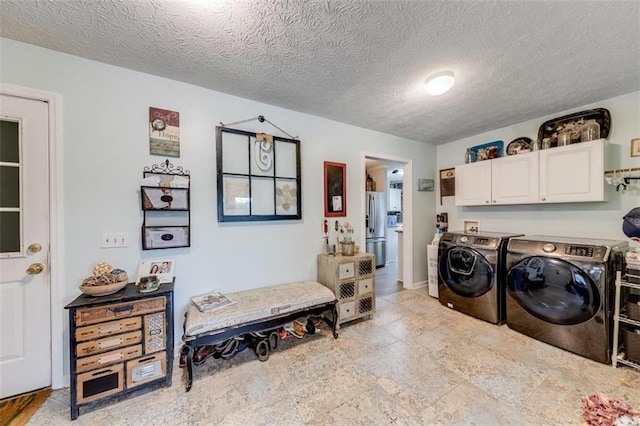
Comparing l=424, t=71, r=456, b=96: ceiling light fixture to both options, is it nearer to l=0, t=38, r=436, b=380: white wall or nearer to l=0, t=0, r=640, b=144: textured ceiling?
l=0, t=0, r=640, b=144: textured ceiling

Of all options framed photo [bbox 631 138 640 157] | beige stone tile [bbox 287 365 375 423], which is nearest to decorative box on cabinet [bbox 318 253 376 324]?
beige stone tile [bbox 287 365 375 423]

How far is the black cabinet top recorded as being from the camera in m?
1.49

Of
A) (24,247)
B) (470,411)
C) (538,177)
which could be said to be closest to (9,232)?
(24,247)

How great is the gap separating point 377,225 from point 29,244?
4.90 meters

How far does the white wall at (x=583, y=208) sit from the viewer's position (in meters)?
2.32

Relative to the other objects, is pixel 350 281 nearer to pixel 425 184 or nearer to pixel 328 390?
pixel 328 390

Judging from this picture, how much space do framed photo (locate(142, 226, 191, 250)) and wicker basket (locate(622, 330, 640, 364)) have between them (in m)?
3.64

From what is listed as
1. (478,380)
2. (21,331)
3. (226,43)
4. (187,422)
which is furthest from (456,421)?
(21,331)

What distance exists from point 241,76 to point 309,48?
0.68 meters

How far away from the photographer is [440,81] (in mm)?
1908

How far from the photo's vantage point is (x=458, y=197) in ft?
11.5

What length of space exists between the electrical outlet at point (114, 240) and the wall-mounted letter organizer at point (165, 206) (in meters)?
0.13

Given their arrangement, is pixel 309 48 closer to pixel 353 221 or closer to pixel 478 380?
pixel 353 221

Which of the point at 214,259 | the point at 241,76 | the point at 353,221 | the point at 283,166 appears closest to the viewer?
the point at 241,76
